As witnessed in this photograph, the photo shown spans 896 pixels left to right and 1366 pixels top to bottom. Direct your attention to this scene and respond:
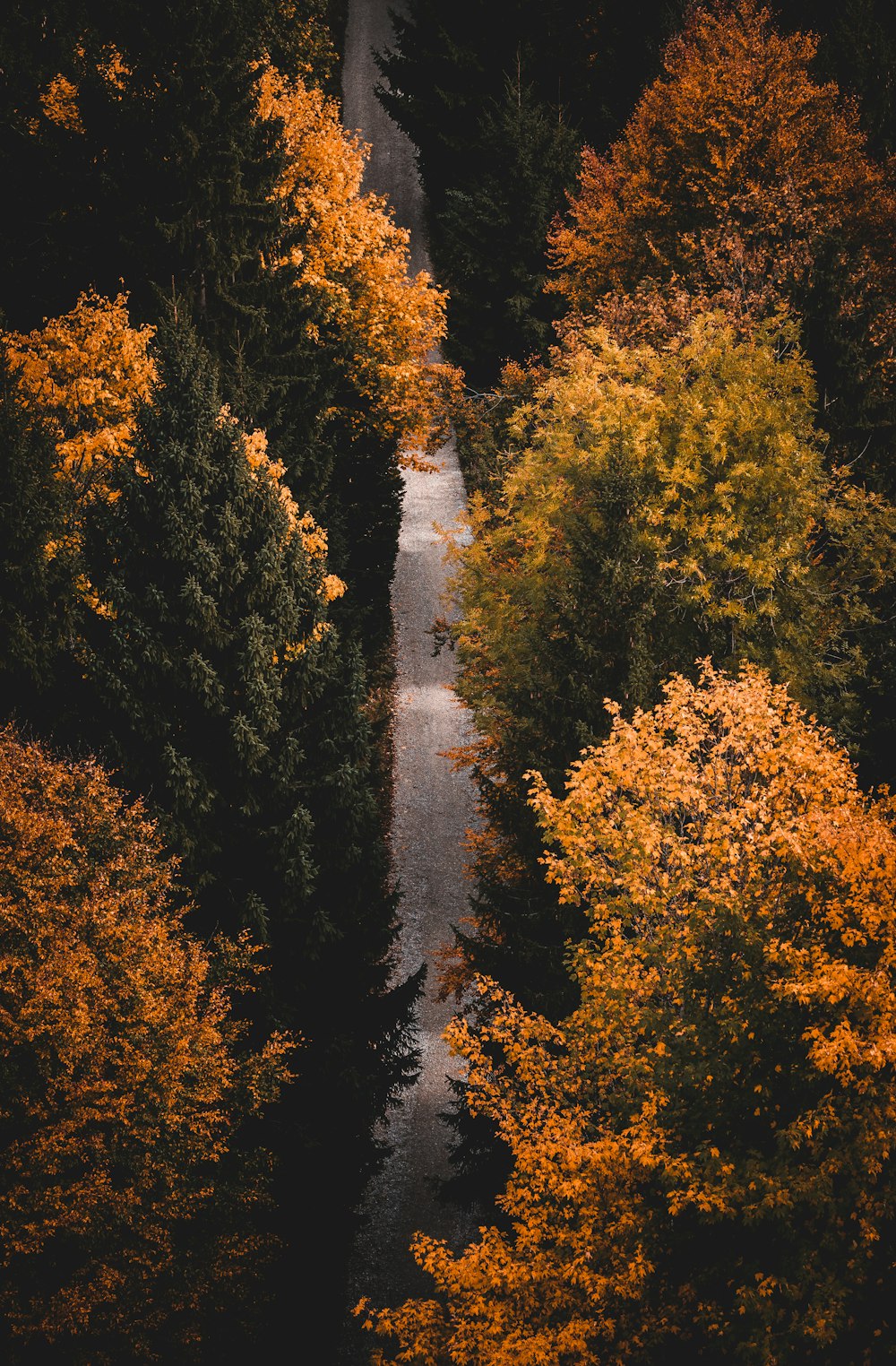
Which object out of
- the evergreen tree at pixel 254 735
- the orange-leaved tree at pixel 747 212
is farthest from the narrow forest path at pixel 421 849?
the orange-leaved tree at pixel 747 212

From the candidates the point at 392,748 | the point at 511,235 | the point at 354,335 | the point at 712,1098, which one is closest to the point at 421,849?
the point at 392,748

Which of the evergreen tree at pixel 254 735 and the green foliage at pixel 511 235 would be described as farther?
the green foliage at pixel 511 235

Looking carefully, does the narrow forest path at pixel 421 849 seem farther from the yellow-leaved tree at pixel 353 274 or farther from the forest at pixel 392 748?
the yellow-leaved tree at pixel 353 274

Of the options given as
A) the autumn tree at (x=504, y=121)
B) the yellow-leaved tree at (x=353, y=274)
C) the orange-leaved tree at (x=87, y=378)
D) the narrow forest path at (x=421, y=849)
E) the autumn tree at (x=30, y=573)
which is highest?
the autumn tree at (x=504, y=121)

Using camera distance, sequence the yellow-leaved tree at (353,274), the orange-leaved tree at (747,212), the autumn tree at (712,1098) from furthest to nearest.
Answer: the yellow-leaved tree at (353,274), the orange-leaved tree at (747,212), the autumn tree at (712,1098)

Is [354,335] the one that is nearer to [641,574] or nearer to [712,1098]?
[641,574]

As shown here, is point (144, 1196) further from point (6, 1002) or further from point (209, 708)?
point (209, 708)
